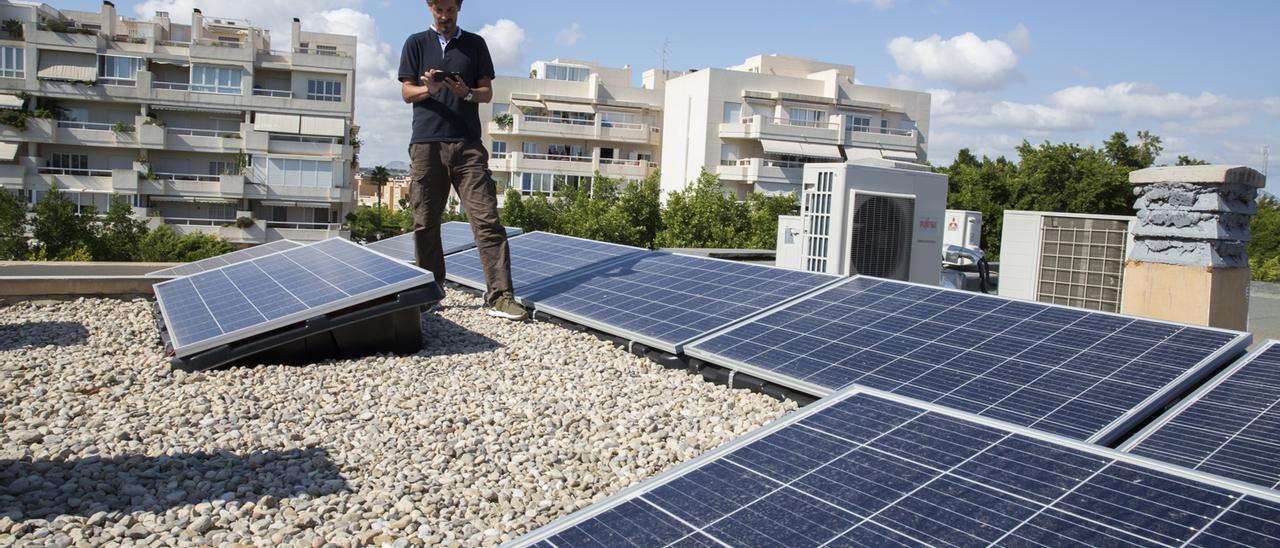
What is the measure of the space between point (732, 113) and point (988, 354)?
203 feet

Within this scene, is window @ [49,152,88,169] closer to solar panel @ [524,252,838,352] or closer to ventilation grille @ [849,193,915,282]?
solar panel @ [524,252,838,352]

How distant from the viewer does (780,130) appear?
65438 millimetres

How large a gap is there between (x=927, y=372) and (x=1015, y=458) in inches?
80.3

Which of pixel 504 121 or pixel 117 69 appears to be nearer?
pixel 117 69

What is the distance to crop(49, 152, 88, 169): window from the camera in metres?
54.7

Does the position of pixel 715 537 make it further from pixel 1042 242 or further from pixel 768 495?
pixel 1042 242

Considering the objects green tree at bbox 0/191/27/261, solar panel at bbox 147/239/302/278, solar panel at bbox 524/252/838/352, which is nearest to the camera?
solar panel at bbox 524/252/838/352

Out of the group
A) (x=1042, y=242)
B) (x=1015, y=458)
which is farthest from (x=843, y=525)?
(x=1042, y=242)

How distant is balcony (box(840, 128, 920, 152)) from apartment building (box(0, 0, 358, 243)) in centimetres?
3784

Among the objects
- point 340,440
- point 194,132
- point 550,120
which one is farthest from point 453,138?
point 550,120

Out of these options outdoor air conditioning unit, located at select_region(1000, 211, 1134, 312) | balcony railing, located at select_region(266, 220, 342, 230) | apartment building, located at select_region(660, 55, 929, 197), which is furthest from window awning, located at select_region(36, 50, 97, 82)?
outdoor air conditioning unit, located at select_region(1000, 211, 1134, 312)

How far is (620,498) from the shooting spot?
10.6 feet

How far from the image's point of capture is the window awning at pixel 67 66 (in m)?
54.1

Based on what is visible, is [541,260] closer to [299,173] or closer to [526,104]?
[299,173]
